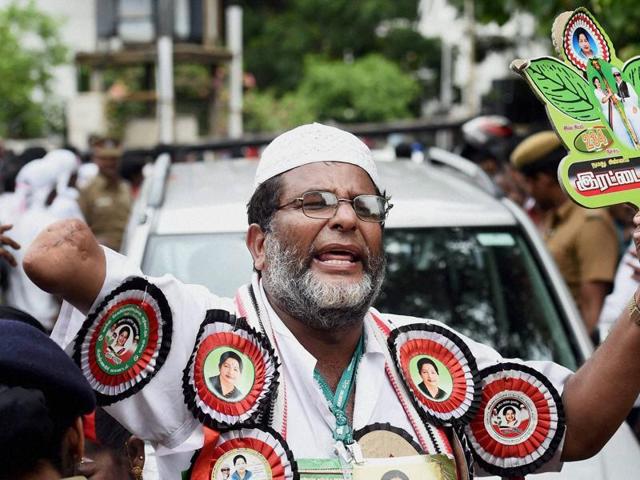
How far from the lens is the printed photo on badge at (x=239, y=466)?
252cm

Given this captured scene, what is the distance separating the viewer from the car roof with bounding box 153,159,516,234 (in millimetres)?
4242

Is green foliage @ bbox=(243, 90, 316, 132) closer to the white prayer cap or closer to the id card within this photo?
the white prayer cap

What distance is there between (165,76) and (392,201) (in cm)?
1544

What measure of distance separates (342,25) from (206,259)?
3666 centimetres

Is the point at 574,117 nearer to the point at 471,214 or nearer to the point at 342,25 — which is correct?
the point at 471,214

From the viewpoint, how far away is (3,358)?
1.85m

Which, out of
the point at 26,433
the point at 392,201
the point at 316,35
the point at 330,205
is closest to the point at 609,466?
the point at 392,201

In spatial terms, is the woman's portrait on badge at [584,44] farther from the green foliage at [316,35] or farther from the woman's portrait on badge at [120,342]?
the green foliage at [316,35]

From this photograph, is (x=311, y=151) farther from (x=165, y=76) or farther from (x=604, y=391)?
(x=165, y=76)

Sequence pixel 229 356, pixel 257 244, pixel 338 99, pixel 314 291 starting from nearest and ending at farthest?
pixel 229 356 < pixel 314 291 < pixel 257 244 < pixel 338 99

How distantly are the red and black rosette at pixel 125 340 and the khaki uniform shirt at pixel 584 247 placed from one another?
3304 mm

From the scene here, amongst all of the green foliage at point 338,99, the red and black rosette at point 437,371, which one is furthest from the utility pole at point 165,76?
the red and black rosette at point 437,371

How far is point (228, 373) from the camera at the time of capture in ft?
8.57

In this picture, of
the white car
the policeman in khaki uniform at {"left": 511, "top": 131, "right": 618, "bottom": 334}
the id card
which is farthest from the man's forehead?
the policeman in khaki uniform at {"left": 511, "top": 131, "right": 618, "bottom": 334}
